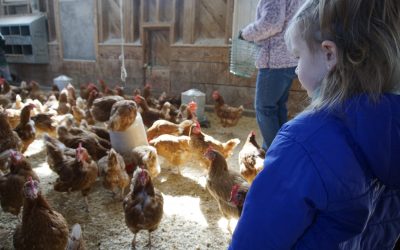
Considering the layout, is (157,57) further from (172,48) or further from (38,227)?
(38,227)

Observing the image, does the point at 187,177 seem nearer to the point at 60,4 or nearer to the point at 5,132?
the point at 5,132

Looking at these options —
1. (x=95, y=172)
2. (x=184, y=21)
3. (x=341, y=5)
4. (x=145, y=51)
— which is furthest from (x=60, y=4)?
(x=341, y=5)

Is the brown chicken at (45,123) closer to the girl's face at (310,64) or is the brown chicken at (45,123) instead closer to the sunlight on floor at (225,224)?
the sunlight on floor at (225,224)

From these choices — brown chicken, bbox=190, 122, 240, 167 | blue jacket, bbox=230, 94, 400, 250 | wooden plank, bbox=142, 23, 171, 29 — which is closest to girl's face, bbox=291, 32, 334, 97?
blue jacket, bbox=230, 94, 400, 250

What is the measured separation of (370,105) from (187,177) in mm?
2192

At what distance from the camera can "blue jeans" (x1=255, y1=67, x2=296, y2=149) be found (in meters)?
2.13

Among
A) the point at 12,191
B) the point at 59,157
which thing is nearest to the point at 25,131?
the point at 59,157

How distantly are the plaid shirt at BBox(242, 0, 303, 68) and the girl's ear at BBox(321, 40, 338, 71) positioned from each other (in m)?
1.48

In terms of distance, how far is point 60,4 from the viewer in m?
6.05

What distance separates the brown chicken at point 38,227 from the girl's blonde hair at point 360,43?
1.39 metres

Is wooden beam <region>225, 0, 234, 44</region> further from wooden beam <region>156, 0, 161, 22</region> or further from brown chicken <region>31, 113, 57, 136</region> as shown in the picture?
brown chicken <region>31, 113, 57, 136</region>

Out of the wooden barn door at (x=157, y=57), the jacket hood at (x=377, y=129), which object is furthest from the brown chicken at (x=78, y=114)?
the jacket hood at (x=377, y=129)

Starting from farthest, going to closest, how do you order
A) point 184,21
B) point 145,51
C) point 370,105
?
point 145,51, point 184,21, point 370,105

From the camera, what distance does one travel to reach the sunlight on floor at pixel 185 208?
1.96 m
